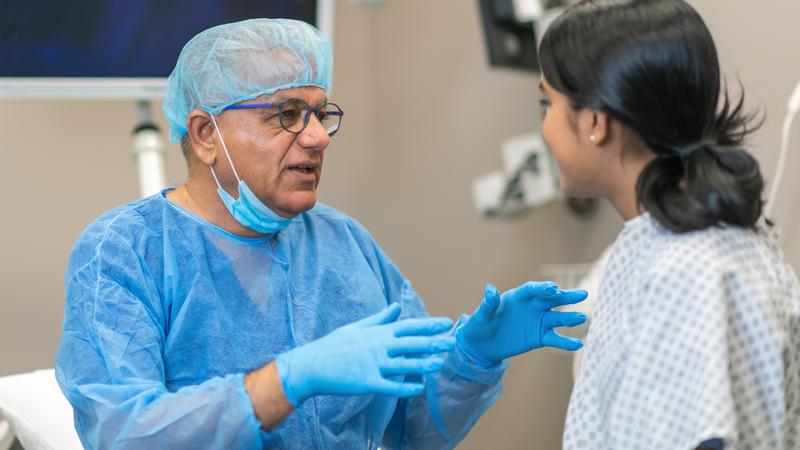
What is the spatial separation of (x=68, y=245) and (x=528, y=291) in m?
1.45

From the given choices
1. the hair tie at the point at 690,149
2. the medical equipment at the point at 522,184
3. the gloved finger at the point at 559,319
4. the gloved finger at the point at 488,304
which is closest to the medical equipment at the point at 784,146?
the medical equipment at the point at 522,184

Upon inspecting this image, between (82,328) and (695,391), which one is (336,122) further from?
(695,391)

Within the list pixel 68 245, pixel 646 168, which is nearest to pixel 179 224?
pixel 646 168

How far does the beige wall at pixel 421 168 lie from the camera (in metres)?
2.27

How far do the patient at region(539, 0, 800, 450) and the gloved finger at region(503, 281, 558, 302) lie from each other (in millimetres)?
256

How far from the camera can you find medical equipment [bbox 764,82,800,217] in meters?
1.98

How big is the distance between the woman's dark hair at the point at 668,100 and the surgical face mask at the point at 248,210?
57 cm

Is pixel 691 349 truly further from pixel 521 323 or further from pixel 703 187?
pixel 521 323

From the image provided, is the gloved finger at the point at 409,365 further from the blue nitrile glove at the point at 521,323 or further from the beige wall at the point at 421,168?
the beige wall at the point at 421,168

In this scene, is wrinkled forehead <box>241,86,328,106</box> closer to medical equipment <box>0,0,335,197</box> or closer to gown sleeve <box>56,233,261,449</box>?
gown sleeve <box>56,233,261,449</box>

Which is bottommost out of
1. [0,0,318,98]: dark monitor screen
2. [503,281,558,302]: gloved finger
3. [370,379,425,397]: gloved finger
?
[370,379,425,397]: gloved finger

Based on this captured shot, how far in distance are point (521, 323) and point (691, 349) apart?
50cm

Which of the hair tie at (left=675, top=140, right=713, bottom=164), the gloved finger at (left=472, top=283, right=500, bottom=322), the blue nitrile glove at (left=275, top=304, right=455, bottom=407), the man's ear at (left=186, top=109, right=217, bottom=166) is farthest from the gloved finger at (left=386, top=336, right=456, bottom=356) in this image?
the man's ear at (left=186, top=109, right=217, bottom=166)

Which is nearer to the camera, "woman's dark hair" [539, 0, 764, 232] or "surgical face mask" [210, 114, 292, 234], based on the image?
"woman's dark hair" [539, 0, 764, 232]
